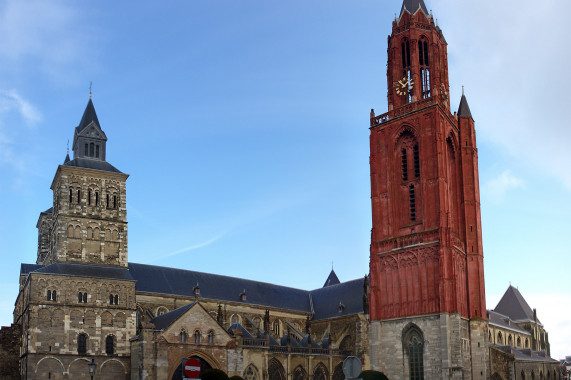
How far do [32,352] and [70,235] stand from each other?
10.5 meters

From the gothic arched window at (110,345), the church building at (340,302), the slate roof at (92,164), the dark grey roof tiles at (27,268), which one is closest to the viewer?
the church building at (340,302)

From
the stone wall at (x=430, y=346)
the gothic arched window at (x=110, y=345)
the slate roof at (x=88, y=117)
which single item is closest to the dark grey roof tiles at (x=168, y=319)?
the gothic arched window at (x=110, y=345)

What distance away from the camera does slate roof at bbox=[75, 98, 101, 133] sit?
194ft

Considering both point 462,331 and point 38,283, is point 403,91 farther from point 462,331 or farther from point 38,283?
point 38,283

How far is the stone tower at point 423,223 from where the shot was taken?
5234 cm

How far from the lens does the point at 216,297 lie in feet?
208

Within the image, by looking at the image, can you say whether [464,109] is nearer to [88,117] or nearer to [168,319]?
[168,319]

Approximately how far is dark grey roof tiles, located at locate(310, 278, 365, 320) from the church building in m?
0.40

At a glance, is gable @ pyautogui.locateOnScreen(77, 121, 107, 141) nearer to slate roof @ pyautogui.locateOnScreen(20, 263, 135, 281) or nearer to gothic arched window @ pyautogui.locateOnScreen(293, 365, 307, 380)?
slate roof @ pyautogui.locateOnScreen(20, 263, 135, 281)

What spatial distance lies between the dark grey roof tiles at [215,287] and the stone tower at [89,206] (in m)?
5.15

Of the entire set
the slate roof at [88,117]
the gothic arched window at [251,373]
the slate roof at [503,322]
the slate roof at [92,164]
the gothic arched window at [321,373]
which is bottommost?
the gothic arched window at [321,373]

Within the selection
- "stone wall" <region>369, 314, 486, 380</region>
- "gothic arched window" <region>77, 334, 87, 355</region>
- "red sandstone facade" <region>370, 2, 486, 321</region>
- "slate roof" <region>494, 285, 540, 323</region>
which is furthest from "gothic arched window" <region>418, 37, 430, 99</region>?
"slate roof" <region>494, 285, 540, 323</region>

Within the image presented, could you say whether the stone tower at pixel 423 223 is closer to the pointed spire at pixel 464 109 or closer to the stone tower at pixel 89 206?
the pointed spire at pixel 464 109

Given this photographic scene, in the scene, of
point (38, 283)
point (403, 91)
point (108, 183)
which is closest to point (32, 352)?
point (38, 283)
